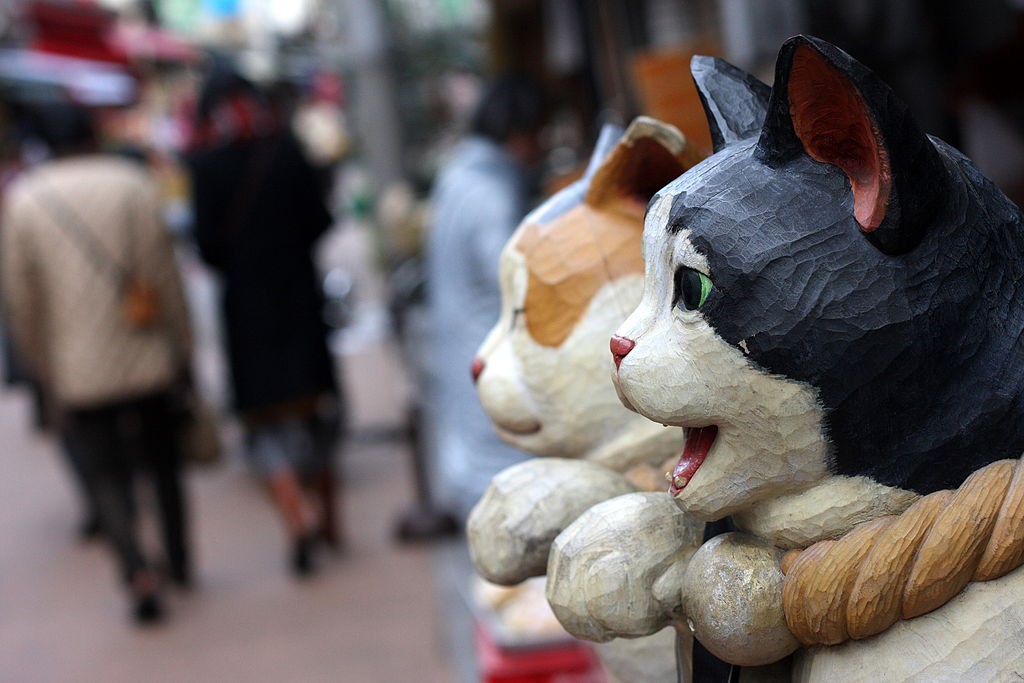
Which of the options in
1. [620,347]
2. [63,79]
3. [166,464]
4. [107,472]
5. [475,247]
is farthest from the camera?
[63,79]

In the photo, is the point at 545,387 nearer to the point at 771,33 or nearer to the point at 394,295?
the point at 771,33

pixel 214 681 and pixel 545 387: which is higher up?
pixel 545 387

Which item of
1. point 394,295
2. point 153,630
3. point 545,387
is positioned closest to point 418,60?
point 394,295

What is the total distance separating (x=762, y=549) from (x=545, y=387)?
0.47m

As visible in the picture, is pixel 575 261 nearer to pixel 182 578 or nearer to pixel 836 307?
pixel 836 307

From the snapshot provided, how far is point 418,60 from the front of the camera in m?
9.95

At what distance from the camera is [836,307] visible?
0.98 metres

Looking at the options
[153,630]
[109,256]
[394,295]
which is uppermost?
[109,256]

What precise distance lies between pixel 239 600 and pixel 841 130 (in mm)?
4381

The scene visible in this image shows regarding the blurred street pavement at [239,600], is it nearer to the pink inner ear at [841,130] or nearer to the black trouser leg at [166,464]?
the black trouser leg at [166,464]

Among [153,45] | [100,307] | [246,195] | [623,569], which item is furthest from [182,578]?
[153,45]

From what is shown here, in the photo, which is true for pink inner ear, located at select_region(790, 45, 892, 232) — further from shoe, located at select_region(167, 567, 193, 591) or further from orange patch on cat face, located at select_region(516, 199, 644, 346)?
shoe, located at select_region(167, 567, 193, 591)

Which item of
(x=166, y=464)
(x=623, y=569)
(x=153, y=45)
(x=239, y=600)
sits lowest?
(x=239, y=600)

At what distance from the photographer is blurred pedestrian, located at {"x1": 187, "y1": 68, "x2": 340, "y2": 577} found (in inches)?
192
